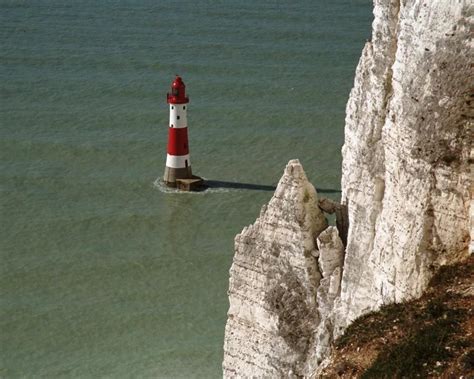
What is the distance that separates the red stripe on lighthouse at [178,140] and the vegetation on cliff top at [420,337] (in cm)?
2143

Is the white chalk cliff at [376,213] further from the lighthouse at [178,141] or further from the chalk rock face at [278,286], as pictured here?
the lighthouse at [178,141]

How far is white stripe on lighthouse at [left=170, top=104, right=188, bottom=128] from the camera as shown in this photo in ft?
98.9

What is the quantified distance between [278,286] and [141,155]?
20.0 meters

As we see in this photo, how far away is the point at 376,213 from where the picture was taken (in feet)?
33.2

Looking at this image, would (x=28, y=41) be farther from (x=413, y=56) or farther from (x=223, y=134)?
(x=413, y=56)

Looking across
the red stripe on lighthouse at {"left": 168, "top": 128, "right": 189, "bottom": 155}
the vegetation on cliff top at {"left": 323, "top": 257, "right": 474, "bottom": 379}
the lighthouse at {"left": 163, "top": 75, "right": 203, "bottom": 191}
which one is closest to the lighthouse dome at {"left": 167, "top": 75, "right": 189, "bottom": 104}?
the lighthouse at {"left": 163, "top": 75, "right": 203, "bottom": 191}

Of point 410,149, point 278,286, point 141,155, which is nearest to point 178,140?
point 141,155

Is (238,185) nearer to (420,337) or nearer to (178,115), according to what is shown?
(178,115)

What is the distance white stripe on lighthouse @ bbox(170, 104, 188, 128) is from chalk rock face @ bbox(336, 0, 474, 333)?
65.5 ft

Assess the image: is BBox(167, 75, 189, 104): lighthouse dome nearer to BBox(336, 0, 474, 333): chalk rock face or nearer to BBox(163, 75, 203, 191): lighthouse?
BBox(163, 75, 203, 191): lighthouse

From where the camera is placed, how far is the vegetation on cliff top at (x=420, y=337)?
25.2ft

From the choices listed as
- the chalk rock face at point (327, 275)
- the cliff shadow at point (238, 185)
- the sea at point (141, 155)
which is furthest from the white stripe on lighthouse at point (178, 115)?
the chalk rock face at point (327, 275)

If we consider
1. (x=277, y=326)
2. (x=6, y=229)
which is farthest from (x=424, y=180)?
(x=6, y=229)

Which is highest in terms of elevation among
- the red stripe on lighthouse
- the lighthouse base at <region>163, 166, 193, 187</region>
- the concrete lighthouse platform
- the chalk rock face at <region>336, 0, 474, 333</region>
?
the chalk rock face at <region>336, 0, 474, 333</region>
